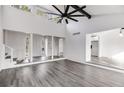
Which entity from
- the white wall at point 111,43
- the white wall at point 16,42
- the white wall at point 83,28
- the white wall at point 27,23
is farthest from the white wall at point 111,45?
the white wall at point 16,42

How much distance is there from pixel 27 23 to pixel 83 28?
12.8 feet

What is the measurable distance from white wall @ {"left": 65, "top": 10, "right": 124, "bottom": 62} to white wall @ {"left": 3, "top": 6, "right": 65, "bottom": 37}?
4.02 ft

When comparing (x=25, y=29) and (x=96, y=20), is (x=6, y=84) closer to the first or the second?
(x=25, y=29)

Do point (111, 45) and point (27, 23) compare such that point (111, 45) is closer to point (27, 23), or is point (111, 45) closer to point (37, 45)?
point (37, 45)

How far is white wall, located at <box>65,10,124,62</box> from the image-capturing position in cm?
479

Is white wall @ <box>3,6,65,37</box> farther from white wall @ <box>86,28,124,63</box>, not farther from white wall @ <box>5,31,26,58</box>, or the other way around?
white wall @ <box>86,28,124,63</box>

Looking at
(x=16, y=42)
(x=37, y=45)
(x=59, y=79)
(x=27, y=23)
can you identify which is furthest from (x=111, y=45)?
A: (x=16, y=42)

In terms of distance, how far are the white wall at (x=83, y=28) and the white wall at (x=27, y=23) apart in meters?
1.23

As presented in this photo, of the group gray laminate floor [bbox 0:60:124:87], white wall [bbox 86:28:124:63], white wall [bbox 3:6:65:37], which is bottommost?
gray laminate floor [bbox 0:60:124:87]

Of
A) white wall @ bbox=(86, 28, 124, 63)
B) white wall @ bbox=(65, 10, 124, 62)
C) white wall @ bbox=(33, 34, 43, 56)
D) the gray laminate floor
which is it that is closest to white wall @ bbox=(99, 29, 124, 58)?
white wall @ bbox=(86, 28, 124, 63)

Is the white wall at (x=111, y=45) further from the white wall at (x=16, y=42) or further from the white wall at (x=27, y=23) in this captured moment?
the white wall at (x=16, y=42)

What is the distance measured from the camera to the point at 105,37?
9.44 m

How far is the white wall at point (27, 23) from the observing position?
529cm
